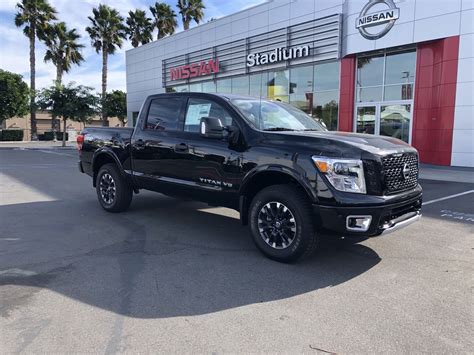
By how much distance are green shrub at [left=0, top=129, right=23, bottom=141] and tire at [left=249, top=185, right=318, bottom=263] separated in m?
46.7

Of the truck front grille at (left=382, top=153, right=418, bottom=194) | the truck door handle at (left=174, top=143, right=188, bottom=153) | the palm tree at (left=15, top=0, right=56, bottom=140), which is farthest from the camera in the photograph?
the palm tree at (left=15, top=0, right=56, bottom=140)

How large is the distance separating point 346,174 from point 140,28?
41999 mm

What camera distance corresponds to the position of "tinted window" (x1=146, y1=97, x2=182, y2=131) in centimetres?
578

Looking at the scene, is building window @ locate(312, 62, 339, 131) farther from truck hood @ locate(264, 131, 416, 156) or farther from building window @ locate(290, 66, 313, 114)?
truck hood @ locate(264, 131, 416, 156)

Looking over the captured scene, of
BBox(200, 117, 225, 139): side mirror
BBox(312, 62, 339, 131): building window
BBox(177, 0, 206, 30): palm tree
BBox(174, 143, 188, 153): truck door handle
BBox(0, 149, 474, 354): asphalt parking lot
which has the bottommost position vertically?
BBox(0, 149, 474, 354): asphalt parking lot

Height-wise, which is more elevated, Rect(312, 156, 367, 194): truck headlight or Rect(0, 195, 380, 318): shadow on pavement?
Rect(312, 156, 367, 194): truck headlight

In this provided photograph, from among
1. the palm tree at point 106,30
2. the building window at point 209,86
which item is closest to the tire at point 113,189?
the building window at point 209,86

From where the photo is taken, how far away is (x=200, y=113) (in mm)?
5445

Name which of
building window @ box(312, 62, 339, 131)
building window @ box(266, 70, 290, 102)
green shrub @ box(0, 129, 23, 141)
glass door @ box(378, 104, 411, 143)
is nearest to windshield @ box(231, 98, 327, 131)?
glass door @ box(378, 104, 411, 143)

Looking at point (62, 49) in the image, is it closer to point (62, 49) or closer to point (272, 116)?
point (62, 49)

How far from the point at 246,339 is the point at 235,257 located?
1.78 m

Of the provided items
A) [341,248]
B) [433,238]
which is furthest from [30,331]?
[433,238]

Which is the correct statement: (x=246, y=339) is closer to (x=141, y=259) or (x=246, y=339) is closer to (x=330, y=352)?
(x=330, y=352)

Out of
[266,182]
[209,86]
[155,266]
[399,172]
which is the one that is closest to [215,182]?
[266,182]
